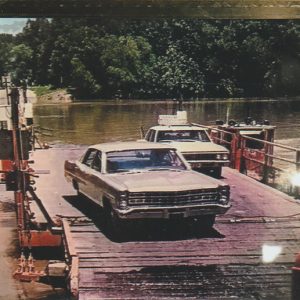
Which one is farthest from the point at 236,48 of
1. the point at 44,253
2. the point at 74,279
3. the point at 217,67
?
the point at 74,279

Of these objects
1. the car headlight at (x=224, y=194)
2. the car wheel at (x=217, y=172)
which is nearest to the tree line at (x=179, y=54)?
the car wheel at (x=217, y=172)

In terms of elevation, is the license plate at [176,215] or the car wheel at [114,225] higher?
the license plate at [176,215]

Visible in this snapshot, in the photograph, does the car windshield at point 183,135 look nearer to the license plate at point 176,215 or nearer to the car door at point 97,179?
the car door at point 97,179

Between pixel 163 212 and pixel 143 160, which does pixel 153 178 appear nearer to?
pixel 163 212

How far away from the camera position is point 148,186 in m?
7.88

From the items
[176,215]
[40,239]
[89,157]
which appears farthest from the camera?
[89,157]

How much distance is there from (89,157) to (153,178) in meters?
1.75

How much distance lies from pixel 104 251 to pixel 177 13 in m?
2.91

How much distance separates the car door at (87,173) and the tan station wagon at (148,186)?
14mm

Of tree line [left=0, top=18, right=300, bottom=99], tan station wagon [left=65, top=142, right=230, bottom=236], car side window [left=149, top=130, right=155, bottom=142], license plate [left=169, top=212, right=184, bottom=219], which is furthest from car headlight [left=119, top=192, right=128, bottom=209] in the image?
car side window [left=149, top=130, right=155, bottom=142]

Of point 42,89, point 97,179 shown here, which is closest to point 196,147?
point 42,89

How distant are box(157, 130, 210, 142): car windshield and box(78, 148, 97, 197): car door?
3.89 meters

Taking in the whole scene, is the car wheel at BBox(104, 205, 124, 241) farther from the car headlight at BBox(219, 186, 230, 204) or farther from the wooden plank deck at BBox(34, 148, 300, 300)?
the car headlight at BBox(219, 186, 230, 204)

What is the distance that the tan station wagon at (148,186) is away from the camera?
7.82m
